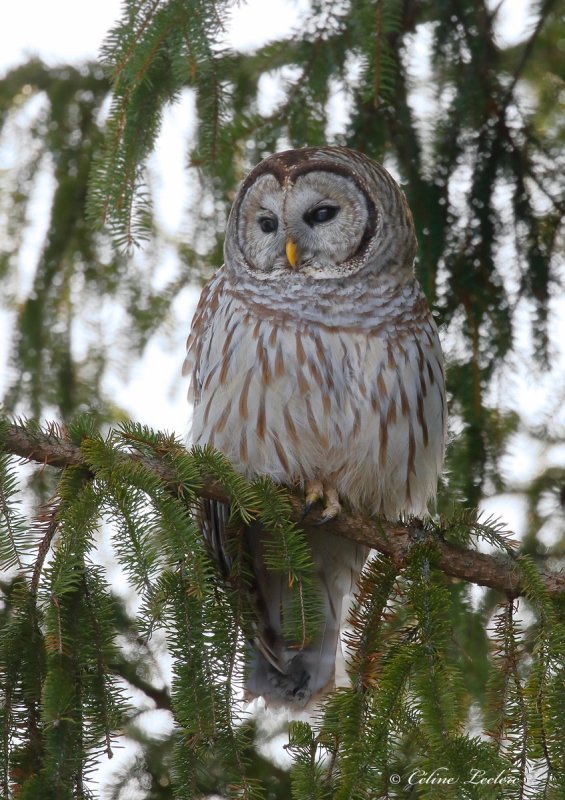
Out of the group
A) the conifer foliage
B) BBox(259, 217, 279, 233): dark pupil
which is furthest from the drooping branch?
BBox(259, 217, 279, 233): dark pupil

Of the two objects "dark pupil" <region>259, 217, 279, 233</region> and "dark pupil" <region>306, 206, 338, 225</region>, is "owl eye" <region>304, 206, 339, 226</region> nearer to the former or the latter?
"dark pupil" <region>306, 206, 338, 225</region>

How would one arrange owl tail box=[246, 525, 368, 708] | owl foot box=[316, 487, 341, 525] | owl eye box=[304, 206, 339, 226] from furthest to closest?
1. owl eye box=[304, 206, 339, 226]
2. owl tail box=[246, 525, 368, 708]
3. owl foot box=[316, 487, 341, 525]

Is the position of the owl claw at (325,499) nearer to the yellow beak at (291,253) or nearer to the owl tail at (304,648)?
the owl tail at (304,648)

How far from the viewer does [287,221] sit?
142 inches

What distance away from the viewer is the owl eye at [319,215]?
Answer: 144 inches

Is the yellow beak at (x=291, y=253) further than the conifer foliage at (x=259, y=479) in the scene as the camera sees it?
Yes

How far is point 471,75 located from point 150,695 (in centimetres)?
249

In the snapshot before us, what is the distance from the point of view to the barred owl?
3.29 meters

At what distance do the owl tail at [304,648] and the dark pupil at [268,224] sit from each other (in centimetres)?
111

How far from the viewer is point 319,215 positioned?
3.68m

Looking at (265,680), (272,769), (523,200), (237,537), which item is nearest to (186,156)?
(523,200)

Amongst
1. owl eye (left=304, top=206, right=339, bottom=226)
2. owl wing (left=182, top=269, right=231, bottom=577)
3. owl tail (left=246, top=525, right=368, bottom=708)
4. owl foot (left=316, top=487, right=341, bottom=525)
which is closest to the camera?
owl foot (left=316, top=487, right=341, bottom=525)

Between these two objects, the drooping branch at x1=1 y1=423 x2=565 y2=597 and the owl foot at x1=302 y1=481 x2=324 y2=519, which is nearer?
the drooping branch at x1=1 y1=423 x2=565 y2=597

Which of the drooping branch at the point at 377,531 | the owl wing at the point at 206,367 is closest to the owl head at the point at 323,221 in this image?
the owl wing at the point at 206,367
